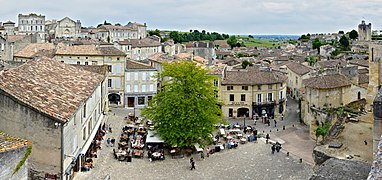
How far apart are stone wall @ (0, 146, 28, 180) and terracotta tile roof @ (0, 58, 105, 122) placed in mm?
9786

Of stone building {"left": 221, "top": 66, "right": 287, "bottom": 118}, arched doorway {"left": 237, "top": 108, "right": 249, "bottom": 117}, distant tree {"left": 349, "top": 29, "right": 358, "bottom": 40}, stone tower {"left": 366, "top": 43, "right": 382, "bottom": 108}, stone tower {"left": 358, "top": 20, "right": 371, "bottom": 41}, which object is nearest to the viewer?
stone tower {"left": 366, "top": 43, "right": 382, "bottom": 108}

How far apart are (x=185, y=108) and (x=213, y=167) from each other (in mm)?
5794

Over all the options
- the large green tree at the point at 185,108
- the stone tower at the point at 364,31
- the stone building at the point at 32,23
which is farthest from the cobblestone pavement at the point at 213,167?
the stone building at the point at 32,23

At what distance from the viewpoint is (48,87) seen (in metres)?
25.5

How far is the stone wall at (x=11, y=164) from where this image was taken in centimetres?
1138

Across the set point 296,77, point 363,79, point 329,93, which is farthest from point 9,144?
point 296,77

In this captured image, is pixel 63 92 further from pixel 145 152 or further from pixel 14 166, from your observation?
pixel 14 166

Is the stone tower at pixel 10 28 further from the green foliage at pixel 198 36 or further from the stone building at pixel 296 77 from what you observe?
the stone building at pixel 296 77

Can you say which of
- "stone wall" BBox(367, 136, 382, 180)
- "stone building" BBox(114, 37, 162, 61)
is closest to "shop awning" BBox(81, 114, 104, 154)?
"stone wall" BBox(367, 136, 382, 180)

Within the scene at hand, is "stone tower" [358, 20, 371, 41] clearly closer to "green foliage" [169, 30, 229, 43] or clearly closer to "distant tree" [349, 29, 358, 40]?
"distant tree" [349, 29, 358, 40]

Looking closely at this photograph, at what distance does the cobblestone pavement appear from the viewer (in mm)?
28125

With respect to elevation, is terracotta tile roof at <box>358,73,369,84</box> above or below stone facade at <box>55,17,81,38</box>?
below

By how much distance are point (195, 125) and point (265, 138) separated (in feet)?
31.4

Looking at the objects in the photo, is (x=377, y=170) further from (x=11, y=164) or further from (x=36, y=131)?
(x=36, y=131)
